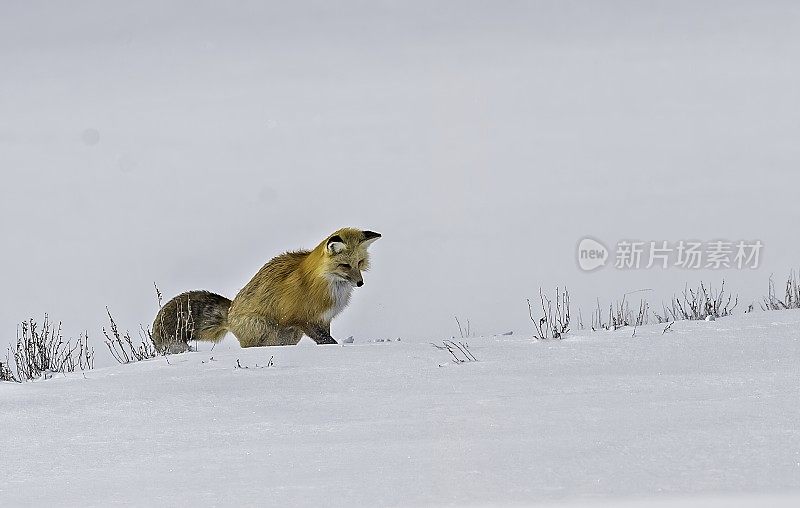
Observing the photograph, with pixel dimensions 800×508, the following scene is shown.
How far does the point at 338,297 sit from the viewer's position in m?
10.8

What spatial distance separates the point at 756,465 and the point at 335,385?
3190mm

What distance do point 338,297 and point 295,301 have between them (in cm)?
48

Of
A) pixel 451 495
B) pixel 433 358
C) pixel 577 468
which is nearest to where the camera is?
pixel 451 495

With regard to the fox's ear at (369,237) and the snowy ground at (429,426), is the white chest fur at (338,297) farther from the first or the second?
the snowy ground at (429,426)

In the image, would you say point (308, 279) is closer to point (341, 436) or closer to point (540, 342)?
point (540, 342)

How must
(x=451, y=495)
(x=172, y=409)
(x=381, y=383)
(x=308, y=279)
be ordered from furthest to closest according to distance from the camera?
(x=308, y=279) < (x=381, y=383) < (x=172, y=409) < (x=451, y=495)

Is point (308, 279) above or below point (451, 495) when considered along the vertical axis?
above

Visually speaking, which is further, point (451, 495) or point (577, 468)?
point (577, 468)

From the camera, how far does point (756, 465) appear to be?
4406mm

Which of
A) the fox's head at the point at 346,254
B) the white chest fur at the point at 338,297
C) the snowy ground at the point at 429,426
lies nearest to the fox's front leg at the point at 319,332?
the white chest fur at the point at 338,297

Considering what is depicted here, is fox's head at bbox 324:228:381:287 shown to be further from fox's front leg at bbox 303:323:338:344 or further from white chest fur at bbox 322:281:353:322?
fox's front leg at bbox 303:323:338:344

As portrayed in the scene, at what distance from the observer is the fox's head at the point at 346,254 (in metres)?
10.6

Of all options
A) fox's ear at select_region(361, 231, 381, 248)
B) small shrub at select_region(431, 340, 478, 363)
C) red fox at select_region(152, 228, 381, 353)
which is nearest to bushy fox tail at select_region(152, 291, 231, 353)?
red fox at select_region(152, 228, 381, 353)

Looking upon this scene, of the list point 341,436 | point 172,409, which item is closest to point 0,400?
point 172,409
